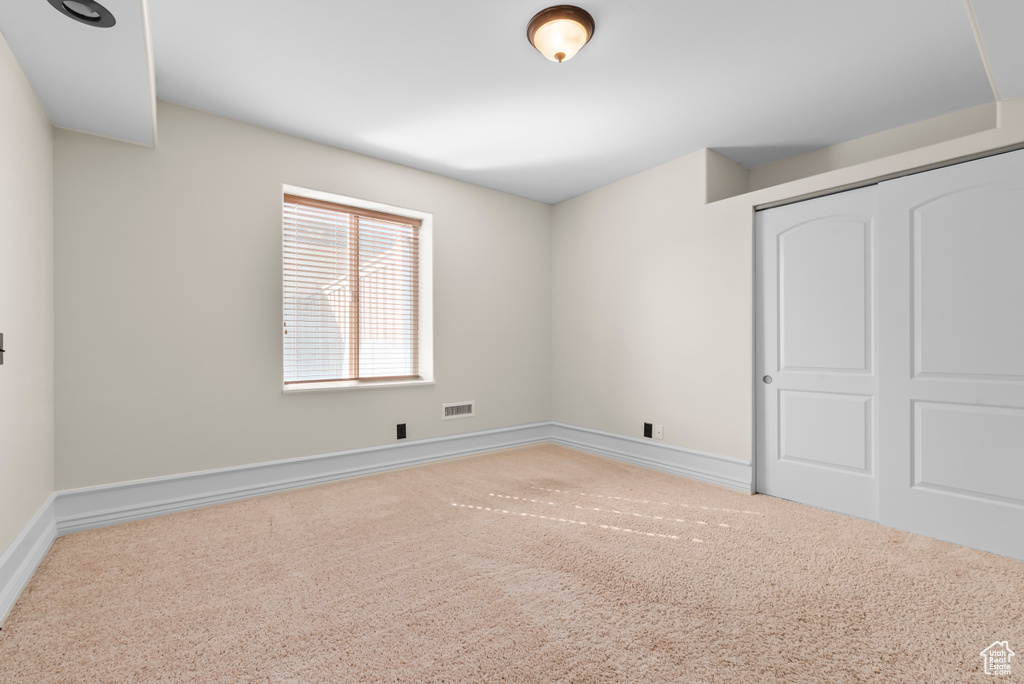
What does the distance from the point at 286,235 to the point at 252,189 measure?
1.31 feet

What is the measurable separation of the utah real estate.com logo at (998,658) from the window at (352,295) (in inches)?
143

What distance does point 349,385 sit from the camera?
145 inches

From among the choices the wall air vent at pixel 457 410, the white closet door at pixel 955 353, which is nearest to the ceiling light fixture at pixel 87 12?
the wall air vent at pixel 457 410

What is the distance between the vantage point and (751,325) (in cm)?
337

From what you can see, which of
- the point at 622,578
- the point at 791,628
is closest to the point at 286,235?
the point at 622,578

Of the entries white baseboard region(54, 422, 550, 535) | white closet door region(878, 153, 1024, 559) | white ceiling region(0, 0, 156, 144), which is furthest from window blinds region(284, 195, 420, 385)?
white closet door region(878, 153, 1024, 559)

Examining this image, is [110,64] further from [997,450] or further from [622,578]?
[997,450]

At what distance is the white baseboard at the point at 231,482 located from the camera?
104 inches

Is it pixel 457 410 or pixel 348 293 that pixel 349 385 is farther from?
pixel 457 410

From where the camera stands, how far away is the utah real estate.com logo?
1.51 meters

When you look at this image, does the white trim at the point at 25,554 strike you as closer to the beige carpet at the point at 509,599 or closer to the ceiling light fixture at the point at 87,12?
the beige carpet at the point at 509,599

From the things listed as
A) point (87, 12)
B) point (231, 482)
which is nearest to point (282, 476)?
point (231, 482)

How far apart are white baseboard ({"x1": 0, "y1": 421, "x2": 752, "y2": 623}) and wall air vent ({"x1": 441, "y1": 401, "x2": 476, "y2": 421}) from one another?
0.18 m

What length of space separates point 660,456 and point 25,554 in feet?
12.9
